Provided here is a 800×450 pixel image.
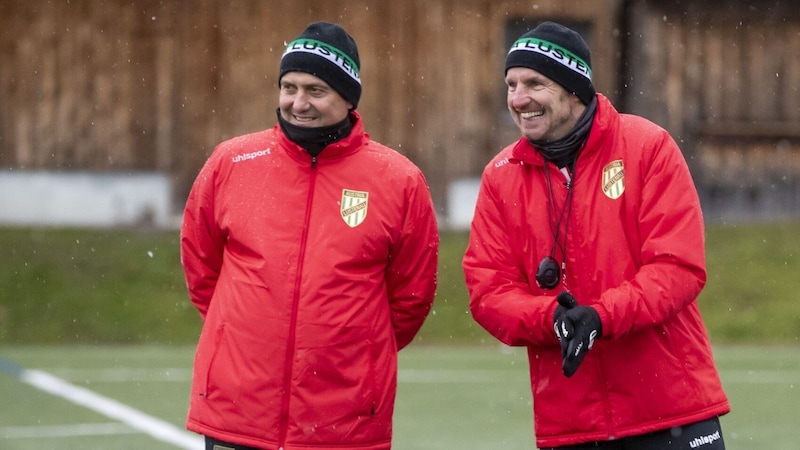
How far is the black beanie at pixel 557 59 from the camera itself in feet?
16.5

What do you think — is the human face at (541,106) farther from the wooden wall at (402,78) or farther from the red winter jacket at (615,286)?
the wooden wall at (402,78)

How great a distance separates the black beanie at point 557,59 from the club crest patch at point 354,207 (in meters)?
0.66

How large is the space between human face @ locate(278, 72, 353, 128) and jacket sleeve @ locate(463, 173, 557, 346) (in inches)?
22.9

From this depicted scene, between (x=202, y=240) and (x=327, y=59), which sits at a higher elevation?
(x=327, y=59)

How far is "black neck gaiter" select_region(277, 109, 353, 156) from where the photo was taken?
5.16 metres

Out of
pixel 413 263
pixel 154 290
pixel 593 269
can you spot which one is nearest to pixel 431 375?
pixel 154 290

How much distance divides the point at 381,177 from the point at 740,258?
548 inches

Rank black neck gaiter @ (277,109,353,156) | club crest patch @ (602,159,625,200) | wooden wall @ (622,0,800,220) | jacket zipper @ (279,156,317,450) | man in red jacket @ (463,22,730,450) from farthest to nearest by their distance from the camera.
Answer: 1. wooden wall @ (622,0,800,220)
2. black neck gaiter @ (277,109,353,156)
3. jacket zipper @ (279,156,317,450)
4. club crest patch @ (602,159,625,200)
5. man in red jacket @ (463,22,730,450)

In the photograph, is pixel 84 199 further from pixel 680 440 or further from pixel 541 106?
pixel 680 440

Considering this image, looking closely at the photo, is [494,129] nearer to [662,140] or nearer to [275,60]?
[275,60]

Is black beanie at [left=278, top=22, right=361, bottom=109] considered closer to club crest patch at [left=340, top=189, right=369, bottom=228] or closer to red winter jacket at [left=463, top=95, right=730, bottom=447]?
club crest patch at [left=340, top=189, right=369, bottom=228]

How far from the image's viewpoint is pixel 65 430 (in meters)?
9.63

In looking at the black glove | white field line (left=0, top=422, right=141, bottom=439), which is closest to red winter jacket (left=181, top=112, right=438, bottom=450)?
the black glove

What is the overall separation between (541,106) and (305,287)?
0.98m
